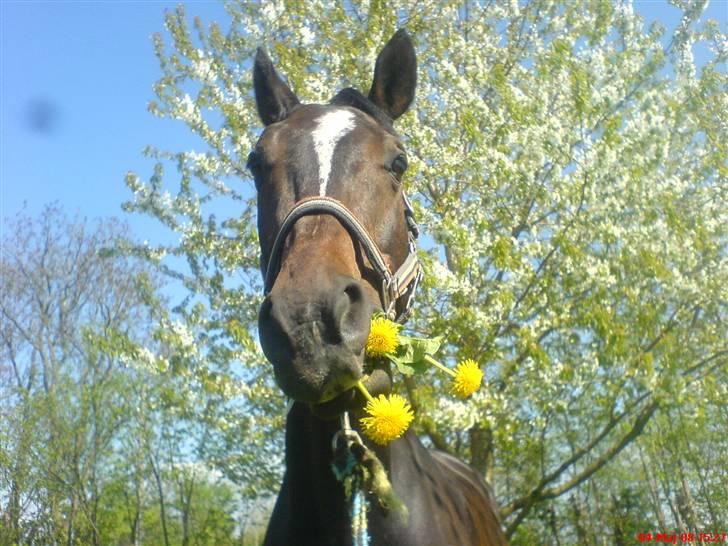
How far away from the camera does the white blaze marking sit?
248 cm

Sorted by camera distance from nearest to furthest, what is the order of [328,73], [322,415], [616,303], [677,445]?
[322,415]
[616,303]
[328,73]
[677,445]

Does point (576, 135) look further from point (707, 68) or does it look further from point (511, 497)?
point (511, 497)

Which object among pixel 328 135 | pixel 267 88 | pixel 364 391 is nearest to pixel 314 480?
pixel 364 391

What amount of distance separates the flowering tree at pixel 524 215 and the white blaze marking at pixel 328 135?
3.97 metres

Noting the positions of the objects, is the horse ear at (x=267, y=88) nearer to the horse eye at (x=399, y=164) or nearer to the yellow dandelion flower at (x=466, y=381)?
the horse eye at (x=399, y=164)

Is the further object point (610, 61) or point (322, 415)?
point (610, 61)

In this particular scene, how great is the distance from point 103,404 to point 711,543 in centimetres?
1141

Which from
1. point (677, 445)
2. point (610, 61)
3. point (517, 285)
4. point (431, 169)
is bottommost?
point (677, 445)

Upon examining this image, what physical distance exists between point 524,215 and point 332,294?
20.8 feet

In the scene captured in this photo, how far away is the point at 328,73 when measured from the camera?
8.34 m

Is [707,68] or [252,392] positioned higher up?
[707,68]

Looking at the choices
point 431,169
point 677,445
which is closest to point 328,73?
point 431,169

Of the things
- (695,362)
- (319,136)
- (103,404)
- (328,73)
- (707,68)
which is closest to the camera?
(319,136)

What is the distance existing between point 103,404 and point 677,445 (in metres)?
11.0
